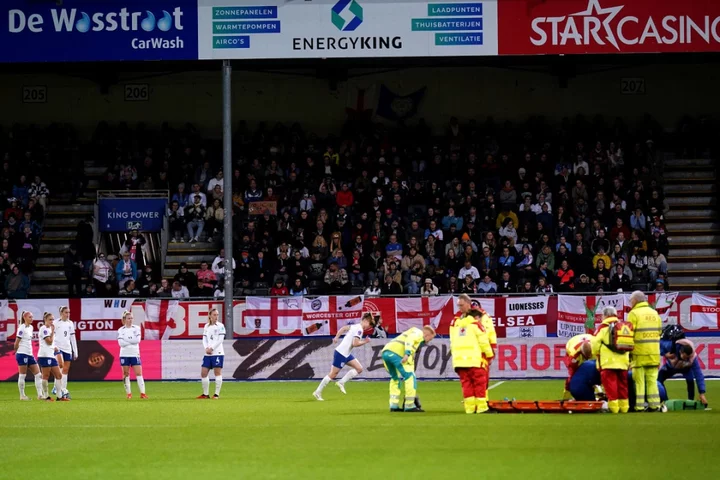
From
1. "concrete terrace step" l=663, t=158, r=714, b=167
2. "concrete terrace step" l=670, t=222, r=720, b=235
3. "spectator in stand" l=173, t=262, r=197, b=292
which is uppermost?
"concrete terrace step" l=663, t=158, r=714, b=167

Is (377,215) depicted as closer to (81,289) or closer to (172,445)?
(81,289)

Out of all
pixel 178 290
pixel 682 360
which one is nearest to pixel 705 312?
pixel 682 360

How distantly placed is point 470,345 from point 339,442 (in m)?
4.12

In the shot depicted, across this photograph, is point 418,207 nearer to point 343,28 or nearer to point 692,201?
point 343,28

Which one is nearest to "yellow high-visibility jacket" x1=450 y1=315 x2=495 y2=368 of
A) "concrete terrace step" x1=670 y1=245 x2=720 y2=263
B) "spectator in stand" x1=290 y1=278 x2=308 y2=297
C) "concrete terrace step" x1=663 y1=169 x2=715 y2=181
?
"spectator in stand" x1=290 y1=278 x2=308 y2=297

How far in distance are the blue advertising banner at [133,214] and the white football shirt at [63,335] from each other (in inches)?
493

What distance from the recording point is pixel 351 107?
41812 mm

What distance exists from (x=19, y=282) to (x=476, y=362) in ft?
63.6

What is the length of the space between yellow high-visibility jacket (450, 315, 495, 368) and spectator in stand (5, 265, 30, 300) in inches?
736

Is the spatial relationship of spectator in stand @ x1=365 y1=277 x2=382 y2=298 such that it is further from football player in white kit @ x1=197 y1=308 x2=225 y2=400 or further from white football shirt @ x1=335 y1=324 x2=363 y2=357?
white football shirt @ x1=335 y1=324 x2=363 y2=357

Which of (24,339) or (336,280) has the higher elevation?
(336,280)

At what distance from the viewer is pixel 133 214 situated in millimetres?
38500

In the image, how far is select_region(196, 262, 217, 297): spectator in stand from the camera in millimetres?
32906

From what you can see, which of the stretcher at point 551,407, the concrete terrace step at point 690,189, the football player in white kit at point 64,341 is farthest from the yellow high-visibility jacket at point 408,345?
the concrete terrace step at point 690,189
